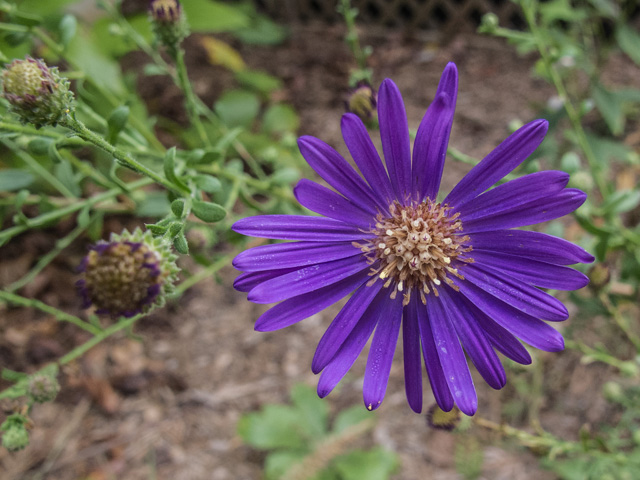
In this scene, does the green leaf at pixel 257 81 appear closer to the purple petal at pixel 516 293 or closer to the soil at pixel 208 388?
the soil at pixel 208 388

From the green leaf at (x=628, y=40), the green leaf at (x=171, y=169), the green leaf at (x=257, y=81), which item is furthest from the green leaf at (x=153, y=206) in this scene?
the green leaf at (x=628, y=40)

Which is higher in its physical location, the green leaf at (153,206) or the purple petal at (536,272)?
the green leaf at (153,206)

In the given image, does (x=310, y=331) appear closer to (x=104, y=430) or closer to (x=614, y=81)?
(x=104, y=430)

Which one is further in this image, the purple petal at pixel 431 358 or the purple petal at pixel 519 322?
the purple petal at pixel 431 358

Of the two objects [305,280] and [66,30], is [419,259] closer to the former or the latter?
[305,280]

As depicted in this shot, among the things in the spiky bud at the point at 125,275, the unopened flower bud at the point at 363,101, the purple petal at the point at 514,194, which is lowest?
the spiky bud at the point at 125,275

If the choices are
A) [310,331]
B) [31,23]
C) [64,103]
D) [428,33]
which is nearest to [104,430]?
[310,331]

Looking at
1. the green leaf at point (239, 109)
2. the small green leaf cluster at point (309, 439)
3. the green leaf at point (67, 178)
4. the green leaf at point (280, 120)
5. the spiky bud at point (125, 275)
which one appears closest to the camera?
the spiky bud at point (125, 275)
